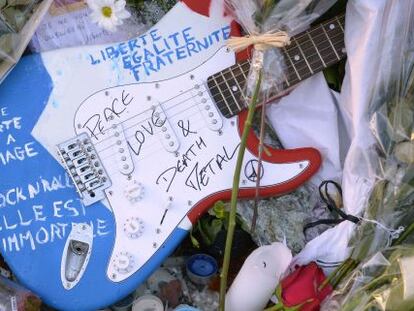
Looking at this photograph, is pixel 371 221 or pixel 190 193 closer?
pixel 371 221

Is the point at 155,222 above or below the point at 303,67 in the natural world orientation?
below

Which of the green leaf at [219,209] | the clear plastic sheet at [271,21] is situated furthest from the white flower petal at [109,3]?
the green leaf at [219,209]

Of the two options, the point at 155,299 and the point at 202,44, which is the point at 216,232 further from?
the point at 202,44

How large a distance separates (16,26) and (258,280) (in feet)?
2.45

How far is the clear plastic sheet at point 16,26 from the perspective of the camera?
4.58ft

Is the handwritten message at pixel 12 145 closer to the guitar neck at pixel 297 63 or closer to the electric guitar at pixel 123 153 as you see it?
the electric guitar at pixel 123 153

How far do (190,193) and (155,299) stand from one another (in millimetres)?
247

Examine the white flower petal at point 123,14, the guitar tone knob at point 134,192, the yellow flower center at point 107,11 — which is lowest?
the guitar tone knob at point 134,192

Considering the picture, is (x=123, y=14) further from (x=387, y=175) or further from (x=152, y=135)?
(x=387, y=175)

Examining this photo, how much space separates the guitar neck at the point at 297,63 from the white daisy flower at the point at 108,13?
→ 0.24 metres

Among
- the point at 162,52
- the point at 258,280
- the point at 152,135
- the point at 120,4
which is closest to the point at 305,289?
the point at 258,280

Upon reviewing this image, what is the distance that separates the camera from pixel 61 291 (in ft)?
4.58

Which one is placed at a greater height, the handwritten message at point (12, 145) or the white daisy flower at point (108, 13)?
the white daisy flower at point (108, 13)

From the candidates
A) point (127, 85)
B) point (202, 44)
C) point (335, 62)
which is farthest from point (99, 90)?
point (335, 62)
